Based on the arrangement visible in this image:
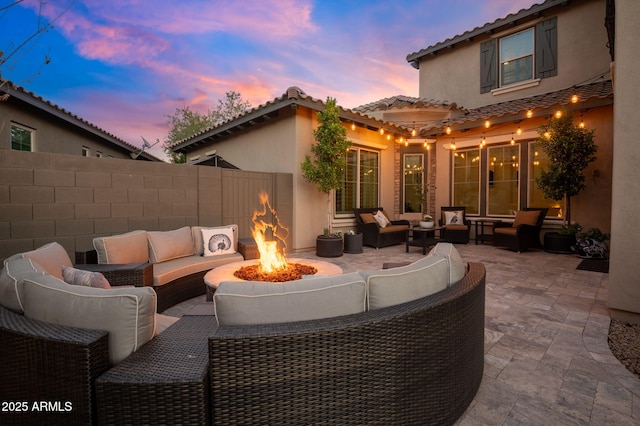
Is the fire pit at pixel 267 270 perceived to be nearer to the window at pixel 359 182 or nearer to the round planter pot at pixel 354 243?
the round planter pot at pixel 354 243

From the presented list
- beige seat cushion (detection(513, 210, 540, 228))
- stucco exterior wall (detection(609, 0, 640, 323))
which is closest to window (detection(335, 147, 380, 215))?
beige seat cushion (detection(513, 210, 540, 228))

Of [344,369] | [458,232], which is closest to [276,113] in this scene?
[458,232]

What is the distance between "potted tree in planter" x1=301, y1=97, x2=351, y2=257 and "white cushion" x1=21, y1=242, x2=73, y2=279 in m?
4.42

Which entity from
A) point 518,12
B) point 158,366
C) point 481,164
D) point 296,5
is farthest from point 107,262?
point 518,12

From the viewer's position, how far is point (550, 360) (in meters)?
2.25

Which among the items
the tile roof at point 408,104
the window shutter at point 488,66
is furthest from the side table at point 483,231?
the window shutter at point 488,66

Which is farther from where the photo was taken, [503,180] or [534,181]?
[503,180]

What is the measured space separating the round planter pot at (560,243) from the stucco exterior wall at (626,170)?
413cm

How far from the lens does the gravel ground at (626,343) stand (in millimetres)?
2217

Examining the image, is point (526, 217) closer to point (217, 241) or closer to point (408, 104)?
point (408, 104)

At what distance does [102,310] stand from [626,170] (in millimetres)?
4212

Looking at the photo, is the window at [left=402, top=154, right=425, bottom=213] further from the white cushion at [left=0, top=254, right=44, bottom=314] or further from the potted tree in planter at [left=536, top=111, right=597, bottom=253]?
the white cushion at [left=0, top=254, right=44, bottom=314]

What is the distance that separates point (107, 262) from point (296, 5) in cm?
690

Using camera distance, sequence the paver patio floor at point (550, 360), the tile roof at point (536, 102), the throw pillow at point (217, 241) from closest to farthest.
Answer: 1. the paver patio floor at point (550, 360)
2. the throw pillow at point (217, 241)
3. the tile roof at point (536, 102)
